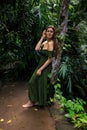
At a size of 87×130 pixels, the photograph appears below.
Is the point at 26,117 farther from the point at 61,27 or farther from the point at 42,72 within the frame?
the point at 61,27

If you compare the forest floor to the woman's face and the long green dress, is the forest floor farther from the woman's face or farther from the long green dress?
the woman's face

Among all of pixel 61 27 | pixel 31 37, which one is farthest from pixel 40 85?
pixel 31 37

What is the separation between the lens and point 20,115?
5508 millimetres

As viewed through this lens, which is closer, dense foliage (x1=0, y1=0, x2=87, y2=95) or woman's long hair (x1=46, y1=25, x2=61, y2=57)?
woman's long hair (x1=46, y1=25, x2=61, y2=57)

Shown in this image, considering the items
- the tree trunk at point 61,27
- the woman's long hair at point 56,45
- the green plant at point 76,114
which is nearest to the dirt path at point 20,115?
the green plant at point 76,114

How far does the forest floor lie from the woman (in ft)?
0.91

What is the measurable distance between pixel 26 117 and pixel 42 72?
1011 mm

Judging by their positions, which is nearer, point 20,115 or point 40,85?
point 20,115

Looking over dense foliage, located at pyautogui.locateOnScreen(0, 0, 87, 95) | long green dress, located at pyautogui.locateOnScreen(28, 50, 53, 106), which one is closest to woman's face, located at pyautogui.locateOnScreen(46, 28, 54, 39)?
long green dress, located at pyautogui.locateOnScreen(28, 50, 53, 106)

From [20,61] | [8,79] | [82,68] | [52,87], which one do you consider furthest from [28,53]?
[52,87]

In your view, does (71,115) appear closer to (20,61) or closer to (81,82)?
(81,82)

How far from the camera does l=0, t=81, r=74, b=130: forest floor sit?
5.02 m

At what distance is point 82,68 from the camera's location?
8.43m

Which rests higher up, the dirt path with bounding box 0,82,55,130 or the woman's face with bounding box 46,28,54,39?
the woman's face with bounding box 46,28,54,39
